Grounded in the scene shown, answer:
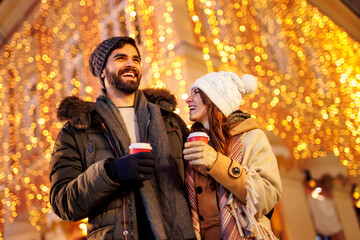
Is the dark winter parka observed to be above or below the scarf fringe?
above

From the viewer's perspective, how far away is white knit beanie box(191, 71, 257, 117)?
2.32 meters

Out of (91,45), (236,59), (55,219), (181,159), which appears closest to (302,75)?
(236,59)

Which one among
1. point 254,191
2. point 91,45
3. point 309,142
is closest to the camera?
point 254,191

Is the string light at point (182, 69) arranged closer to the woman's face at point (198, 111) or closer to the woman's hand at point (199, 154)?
the woman's face at point (198, 111)

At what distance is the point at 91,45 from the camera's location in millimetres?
6094

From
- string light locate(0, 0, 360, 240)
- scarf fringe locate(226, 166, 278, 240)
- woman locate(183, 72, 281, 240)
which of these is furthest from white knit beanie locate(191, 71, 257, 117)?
string light locate(0, 0, 360, 240)

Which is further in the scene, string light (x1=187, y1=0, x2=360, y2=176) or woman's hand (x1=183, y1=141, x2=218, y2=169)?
string light (x1=187, y1=0, x2=360, y2=176)

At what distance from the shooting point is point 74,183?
1.84 metres

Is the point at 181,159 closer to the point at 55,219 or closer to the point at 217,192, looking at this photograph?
the point at 217,192

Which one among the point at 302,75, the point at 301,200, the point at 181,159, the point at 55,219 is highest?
the point at 302,75

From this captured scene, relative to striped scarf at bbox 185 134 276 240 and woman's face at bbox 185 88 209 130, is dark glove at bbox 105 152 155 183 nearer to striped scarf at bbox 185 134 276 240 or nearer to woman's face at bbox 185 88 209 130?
striped scarf at bbox 185 134 276 240

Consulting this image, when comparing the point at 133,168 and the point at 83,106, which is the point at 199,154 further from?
the point at 83,106

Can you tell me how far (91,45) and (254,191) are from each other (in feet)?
15.9

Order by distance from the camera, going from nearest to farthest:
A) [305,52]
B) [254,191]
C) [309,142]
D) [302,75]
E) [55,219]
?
[254,191] → [55,219] → [309,142] → [302,75] → [305,52]
